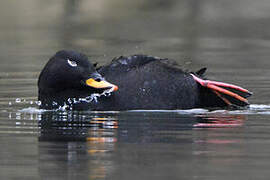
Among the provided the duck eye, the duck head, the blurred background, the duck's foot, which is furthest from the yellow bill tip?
the blurred background

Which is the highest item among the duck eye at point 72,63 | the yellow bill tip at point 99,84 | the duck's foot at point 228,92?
the duck eye at point 72,63

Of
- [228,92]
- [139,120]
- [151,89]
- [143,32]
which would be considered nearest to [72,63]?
[151,89]

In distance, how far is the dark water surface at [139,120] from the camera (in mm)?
8164

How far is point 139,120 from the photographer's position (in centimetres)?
1047

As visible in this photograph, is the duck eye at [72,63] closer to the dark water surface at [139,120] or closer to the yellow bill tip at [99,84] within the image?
the yellow bill tip at [99,84]

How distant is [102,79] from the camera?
36.1 ft

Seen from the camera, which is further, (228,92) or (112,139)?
(228,92)

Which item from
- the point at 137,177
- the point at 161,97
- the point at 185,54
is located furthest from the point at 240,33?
the point at 137,177

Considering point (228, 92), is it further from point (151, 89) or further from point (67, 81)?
point (67, 81)

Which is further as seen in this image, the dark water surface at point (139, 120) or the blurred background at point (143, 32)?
the blurred background at point (143, 32)

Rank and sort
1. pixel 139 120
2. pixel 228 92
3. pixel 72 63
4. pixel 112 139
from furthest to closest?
pixel 228 92, pixel 72 63, pixel 139 120, pixel 112 139

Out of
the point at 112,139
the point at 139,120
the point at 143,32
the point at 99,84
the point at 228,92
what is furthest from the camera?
the point at 143,32

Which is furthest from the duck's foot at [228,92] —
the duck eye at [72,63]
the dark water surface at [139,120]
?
the duck eye at [72,63]

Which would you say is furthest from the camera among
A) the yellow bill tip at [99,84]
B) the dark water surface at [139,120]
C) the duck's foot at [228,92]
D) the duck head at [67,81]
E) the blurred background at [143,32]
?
the blurred background at [143,32]
